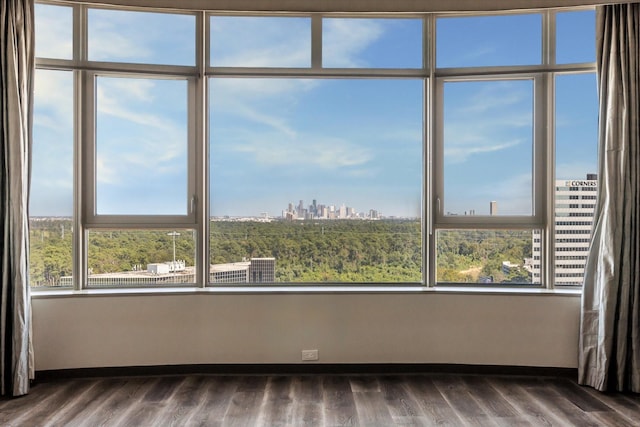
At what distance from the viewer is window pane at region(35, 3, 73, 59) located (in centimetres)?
325

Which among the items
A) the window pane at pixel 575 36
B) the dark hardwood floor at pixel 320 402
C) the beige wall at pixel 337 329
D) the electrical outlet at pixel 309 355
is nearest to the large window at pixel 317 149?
the window pane at pixel 575 36

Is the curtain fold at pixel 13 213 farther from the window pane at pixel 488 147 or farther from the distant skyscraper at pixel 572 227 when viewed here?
the distant skyscraper at pixel 572 227

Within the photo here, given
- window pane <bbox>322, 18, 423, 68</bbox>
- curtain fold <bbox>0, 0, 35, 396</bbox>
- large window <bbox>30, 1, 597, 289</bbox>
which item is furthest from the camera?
window pane <bbox>322, 18, 423, 68</bbox>

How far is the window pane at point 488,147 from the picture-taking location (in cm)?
345

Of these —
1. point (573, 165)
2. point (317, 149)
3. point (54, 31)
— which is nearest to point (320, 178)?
point (317, 149)

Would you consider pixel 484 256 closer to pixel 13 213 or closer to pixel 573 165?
pixel 573 165

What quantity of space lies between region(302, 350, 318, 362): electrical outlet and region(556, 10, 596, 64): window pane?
2.99m

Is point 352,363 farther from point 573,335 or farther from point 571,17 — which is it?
point 571,17

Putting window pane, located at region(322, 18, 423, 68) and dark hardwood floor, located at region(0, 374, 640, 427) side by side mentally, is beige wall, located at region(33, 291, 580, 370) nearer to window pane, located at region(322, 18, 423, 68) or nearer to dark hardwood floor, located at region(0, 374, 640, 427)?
dark hardwood floor, located at region(0, 374, 640, 427)

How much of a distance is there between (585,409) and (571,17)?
2886 millimetres

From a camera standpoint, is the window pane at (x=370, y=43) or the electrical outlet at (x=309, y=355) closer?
the electrical outlet at (x=309, y=355)

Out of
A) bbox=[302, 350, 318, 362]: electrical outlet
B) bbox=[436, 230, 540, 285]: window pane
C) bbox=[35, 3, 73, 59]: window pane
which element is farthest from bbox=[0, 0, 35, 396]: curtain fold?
bbox=[436, 230, 540, 285]: window pane

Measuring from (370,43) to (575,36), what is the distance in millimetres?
1601

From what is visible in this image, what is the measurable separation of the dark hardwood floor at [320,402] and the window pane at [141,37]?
250 cm
